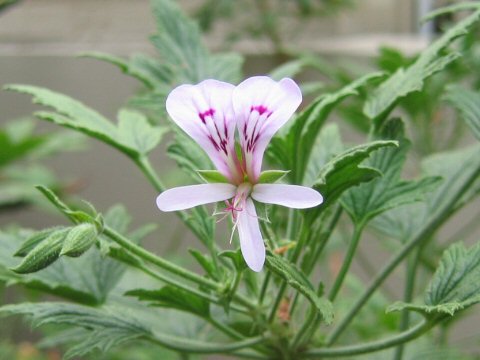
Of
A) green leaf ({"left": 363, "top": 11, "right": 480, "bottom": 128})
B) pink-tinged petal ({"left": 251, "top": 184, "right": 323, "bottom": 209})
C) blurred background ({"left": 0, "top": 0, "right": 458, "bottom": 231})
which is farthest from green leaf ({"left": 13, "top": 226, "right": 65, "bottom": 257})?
blurred background ({"left": 0, "top": 0, "right": 458, "bottom": 231})

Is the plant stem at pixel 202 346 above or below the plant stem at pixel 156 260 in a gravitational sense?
below

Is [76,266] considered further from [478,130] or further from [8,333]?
[8,333]

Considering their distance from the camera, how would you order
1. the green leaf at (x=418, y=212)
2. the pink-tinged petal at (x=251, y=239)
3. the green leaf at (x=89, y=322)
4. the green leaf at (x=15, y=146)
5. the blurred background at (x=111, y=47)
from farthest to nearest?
the blurred background at (x=111, y=47) → the green leaf at (x=15, y=146) → the green leaf at (x=418, y=212) → the green leaf at (x=89, y=322) → the pink-tinged petal at (x=251, y=239)

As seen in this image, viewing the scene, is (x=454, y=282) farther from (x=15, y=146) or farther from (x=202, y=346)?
(x=15, y=146)

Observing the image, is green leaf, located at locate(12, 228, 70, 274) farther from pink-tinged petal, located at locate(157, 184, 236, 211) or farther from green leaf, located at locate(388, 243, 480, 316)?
green leaf, located at locate(388, 243, 480, 316)

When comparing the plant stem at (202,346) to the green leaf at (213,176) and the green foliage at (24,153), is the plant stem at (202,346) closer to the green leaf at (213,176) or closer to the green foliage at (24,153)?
the green leaf at (213,176)

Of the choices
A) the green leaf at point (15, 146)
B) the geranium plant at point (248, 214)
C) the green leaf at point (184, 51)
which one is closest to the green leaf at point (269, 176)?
the geranium plant at point (248, 214)

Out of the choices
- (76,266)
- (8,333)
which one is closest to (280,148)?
(76,266)
